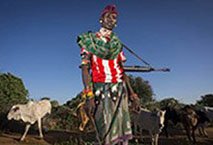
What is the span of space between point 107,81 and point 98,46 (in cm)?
45

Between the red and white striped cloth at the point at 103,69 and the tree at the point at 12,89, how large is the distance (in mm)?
21842

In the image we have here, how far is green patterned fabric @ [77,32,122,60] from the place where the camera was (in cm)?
474

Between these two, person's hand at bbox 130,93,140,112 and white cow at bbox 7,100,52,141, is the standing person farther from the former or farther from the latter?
white cow at bbox 7,100,52,141

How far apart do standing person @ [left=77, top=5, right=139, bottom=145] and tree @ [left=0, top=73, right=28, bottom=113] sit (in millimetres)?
21792

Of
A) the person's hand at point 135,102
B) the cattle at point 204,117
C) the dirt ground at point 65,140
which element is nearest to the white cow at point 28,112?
the dirt ground at point 65,140

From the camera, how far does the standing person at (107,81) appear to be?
181 inches

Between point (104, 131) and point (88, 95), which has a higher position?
point (88, 95)

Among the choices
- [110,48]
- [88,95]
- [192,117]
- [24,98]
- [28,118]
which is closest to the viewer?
[88,95]

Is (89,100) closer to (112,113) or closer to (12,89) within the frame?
(112,113)

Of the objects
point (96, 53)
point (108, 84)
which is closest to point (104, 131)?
point (108, 84)

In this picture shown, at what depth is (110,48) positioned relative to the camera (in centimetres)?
482

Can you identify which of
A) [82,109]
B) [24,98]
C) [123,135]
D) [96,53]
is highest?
[24,98]

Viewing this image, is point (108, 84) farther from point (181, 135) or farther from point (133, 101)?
point (181, 135)

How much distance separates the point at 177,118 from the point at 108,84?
14450mm
